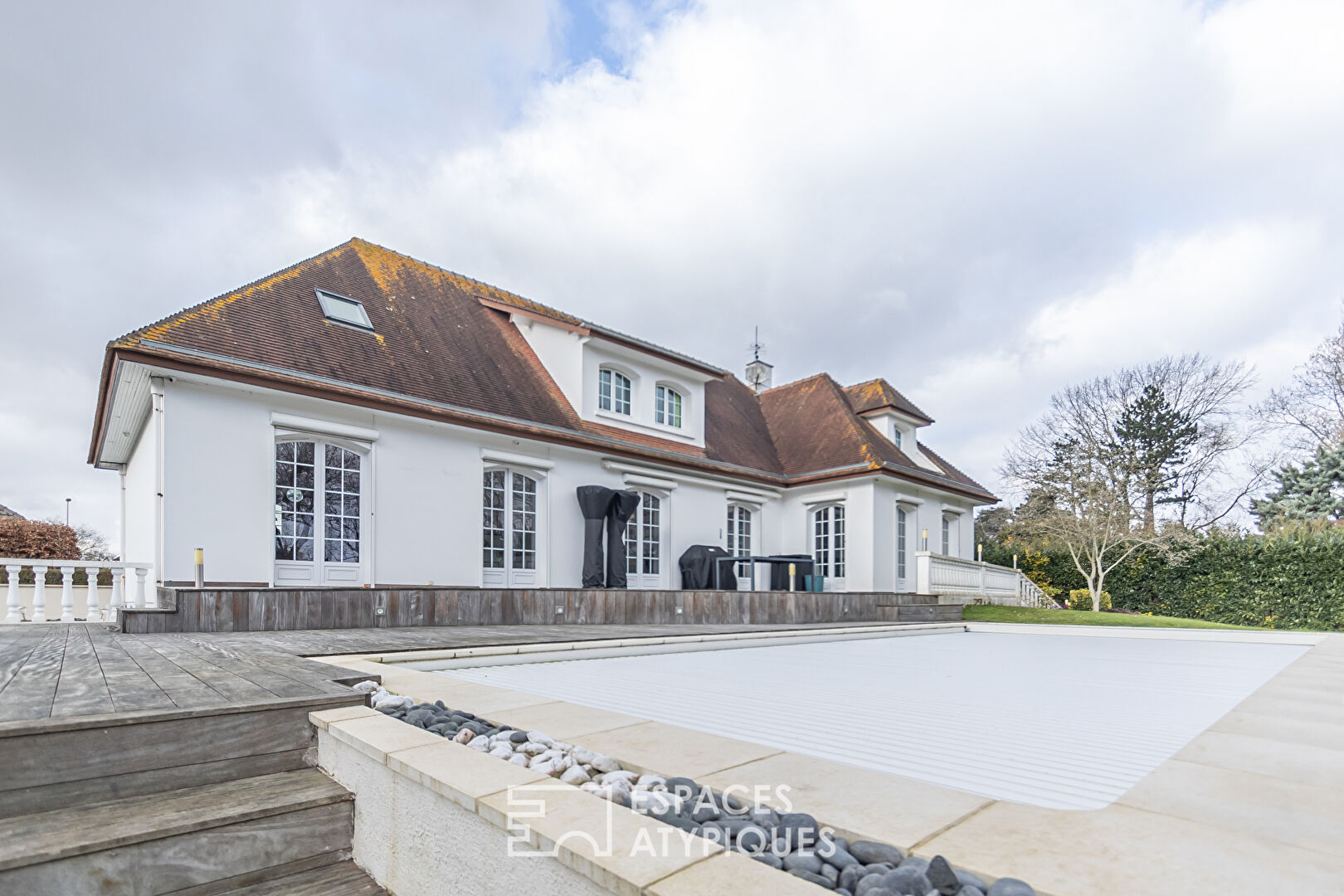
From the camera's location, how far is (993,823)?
160 centimetres

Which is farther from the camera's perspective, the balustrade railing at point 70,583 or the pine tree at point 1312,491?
the pine tree at point 1312,491

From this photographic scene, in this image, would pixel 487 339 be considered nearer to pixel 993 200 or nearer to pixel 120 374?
pixel 120 374

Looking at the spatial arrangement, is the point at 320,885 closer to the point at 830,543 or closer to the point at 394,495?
the point at 394,495

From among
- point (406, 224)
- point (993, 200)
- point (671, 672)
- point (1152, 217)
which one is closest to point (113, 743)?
point (671, 672)

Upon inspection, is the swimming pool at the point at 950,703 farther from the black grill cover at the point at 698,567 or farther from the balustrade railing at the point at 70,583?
the black grill cover at the point at 698,567

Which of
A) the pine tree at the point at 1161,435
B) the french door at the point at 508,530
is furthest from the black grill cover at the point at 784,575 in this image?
the pine tree at the point at 1161,435

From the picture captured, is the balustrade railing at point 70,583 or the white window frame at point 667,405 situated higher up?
the white window frame at point 667,405

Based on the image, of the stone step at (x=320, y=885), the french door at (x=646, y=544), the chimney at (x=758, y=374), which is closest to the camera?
the stone step at (x=320, y=885)

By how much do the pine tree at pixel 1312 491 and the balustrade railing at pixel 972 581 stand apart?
9974mm

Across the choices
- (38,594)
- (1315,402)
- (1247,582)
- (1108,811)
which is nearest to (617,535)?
(38,594)

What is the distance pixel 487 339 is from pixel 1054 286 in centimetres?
1720

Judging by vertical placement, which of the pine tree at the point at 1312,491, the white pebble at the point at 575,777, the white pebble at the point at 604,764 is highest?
the pine tree at the point at 1312,491

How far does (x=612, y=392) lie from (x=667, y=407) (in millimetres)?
1599

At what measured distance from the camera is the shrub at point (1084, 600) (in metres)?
19.1
